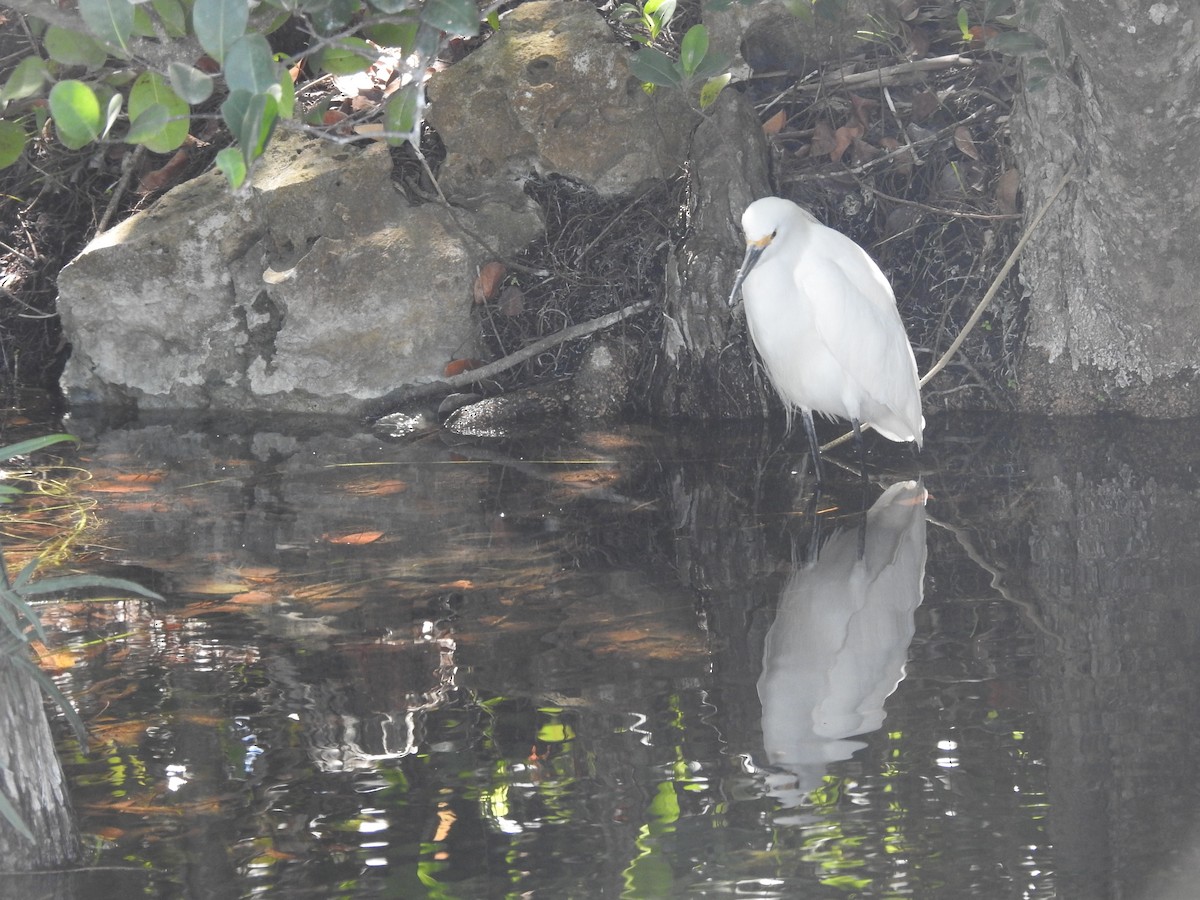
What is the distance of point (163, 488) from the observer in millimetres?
4363

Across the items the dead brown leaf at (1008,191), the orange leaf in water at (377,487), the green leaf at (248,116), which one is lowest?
the orange leaf in water at (377,487)

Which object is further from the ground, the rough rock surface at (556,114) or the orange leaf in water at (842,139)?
the rough rock surface at (556,114)

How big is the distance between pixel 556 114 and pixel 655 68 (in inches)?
55.4

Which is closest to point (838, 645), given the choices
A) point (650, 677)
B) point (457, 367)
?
point (650, 677)

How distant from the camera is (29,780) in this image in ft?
6.35

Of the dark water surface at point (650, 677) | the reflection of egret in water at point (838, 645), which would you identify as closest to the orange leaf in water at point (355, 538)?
the dark water surface at point (650, 677)

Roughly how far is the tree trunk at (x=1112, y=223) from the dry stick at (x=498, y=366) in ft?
5.26

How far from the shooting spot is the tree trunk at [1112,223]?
12.2 ft

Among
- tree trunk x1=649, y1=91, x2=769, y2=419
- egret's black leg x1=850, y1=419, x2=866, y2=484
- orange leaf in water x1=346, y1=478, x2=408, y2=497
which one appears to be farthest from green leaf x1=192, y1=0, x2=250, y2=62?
tree trunk x1=649, y1=91, x2=769, y2=419

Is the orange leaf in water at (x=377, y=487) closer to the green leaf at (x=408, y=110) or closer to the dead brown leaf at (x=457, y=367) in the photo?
the dead brown leaf at (x=457, y=367)

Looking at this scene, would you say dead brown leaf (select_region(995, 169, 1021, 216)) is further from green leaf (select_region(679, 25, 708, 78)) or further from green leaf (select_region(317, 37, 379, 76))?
green leaf (select_region(317, 37, 379, 76))

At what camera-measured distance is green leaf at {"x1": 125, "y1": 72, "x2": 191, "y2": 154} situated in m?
1.83

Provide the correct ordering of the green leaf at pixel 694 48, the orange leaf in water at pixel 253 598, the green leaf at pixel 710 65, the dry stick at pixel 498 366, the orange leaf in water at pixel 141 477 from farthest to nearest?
the dry stick at pixel 498 366 → the orange leaf in water at pixel 141 477 → the green leaf at pixel 710 65 → the green leaf at pixel 694 48 → the orange leaf in water at pixel 253 598

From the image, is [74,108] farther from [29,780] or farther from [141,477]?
[141,477]
